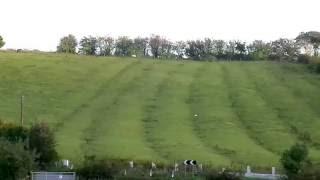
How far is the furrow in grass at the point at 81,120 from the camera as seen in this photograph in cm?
6158

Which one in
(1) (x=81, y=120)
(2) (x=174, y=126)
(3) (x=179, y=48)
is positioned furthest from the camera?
(3) (x=179, y=48)

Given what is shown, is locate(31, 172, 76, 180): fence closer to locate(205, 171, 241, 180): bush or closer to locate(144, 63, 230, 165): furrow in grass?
locate(205, 171, 241, 180): bush

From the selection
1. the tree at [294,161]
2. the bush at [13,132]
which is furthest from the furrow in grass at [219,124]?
the bush at [13,132]

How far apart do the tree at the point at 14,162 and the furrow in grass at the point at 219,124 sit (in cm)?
1926

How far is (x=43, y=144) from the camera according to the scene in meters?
52.3

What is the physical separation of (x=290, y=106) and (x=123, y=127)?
2514 cm

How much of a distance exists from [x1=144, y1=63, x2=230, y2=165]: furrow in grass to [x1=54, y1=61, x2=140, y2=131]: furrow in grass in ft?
24.9

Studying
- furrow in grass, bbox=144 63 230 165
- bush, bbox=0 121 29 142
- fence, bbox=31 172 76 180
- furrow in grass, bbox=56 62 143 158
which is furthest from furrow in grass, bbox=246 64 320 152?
fence, bbox=31 172 76 180

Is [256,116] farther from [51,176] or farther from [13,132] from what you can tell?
[51,176]

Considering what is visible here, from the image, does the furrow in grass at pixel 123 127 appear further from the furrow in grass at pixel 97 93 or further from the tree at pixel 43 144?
the tree at pixel 43 144

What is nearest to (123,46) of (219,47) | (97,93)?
(219,47)

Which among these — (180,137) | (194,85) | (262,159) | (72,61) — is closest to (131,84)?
(194,85)

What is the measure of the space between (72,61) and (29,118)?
44.1 meters

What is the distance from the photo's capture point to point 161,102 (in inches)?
3553
